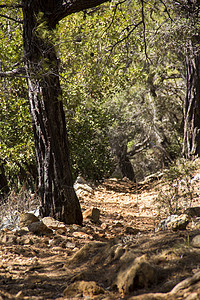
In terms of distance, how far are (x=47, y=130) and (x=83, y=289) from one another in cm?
269

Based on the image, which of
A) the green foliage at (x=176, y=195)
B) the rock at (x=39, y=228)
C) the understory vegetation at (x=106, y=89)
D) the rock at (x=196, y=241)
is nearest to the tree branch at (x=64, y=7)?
the understory vegetation at (x=106, y=89)

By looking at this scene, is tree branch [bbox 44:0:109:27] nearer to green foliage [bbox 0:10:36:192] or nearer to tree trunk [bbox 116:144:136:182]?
green foliage [bbox 0:10:36:192]

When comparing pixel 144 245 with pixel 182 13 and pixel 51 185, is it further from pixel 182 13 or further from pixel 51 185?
pixel 182 13

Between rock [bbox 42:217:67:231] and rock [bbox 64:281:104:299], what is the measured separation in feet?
6.37

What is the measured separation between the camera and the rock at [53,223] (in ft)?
13.6

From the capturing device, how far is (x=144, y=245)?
2.76 meters

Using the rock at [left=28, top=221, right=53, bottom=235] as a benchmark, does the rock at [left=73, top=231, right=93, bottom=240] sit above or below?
below

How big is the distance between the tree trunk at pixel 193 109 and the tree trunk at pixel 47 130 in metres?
4.67

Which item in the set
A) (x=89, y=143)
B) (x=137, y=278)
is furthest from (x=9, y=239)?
(x=89, y=143)

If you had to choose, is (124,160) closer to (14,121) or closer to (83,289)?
(14,121)

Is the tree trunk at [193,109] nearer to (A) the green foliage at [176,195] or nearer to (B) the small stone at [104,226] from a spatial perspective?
(A) the green foliage at [176,195]

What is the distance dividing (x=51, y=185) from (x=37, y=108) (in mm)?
1075

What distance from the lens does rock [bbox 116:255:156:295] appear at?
203 centimetres

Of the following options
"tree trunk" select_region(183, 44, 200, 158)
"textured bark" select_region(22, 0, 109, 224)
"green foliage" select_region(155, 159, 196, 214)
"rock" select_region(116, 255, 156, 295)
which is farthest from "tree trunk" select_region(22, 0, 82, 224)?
"tree trunk" select_region(183, 44, 200, 158)
